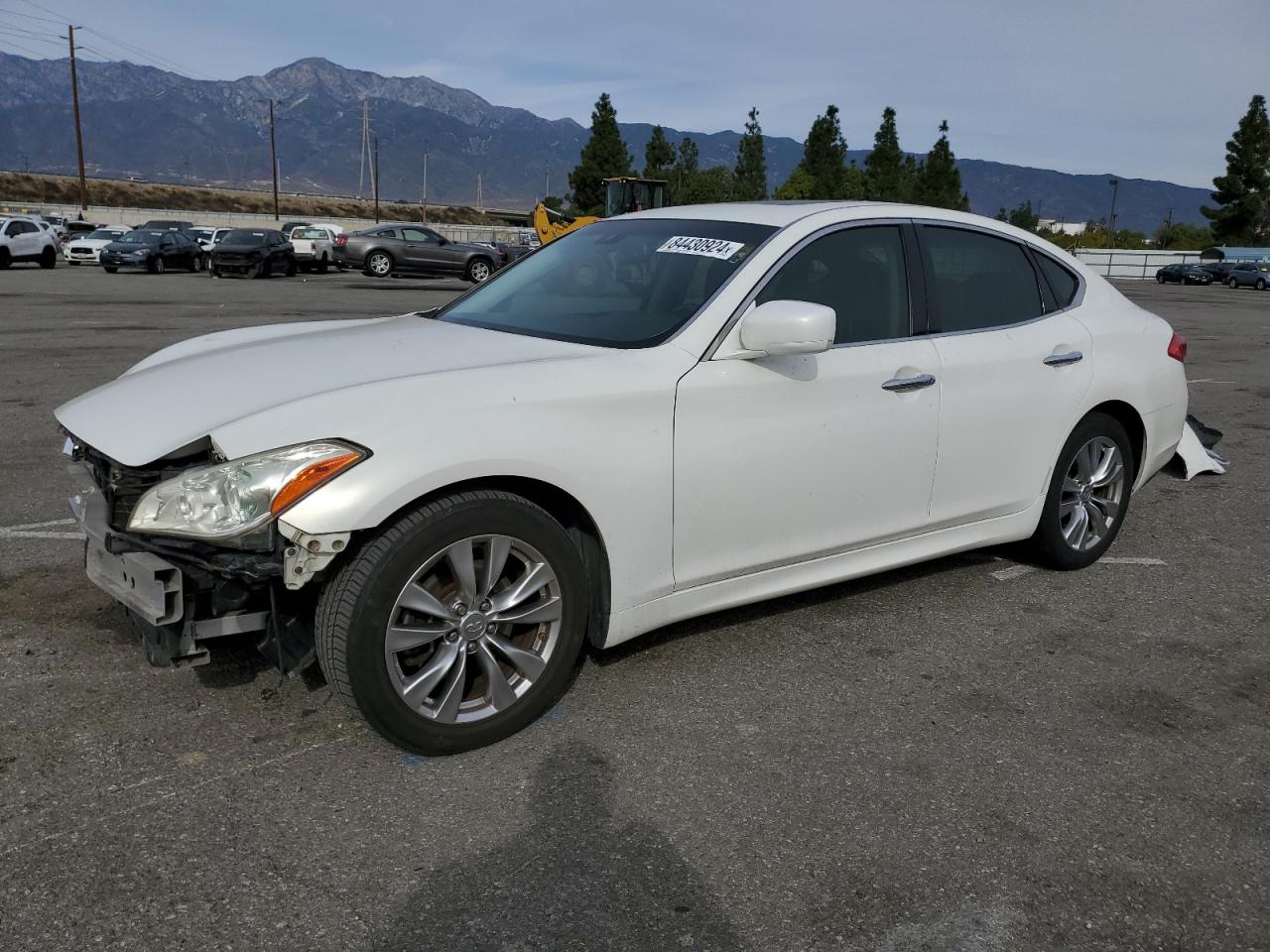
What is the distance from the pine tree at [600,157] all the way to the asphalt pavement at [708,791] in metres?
65.4

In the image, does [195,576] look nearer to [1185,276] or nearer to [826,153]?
[1185,276]

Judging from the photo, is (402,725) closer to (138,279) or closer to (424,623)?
(424,623)

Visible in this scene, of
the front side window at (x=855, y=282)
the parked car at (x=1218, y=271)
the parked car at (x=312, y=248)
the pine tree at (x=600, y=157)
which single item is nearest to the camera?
the front side window at (x=855, y=282)

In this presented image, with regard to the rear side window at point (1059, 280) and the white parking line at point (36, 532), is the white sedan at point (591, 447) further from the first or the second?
the white parking line at point (36, 532)

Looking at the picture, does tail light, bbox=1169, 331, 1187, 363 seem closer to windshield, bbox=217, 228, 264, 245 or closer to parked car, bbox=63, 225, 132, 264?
windshield, bbox=217, 228, 264, 245

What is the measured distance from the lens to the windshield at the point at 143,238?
31.3 meters

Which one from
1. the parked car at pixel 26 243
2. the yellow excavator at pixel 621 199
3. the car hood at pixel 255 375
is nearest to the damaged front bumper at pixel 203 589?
the car hood at pixel 255 375

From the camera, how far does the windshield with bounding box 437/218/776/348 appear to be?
3648 millimetres

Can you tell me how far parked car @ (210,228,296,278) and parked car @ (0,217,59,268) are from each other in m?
5.63

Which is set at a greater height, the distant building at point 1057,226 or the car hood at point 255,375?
the distant building at point 1057,226

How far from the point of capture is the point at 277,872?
250 cm

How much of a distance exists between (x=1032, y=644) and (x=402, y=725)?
7.98 feet

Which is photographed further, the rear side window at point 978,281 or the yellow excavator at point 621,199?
the yellow excavator at point 621,199

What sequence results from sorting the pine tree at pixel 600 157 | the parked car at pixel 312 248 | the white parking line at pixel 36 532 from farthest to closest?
the pine tree at pixel 600 157
the parked car at pixel 312 248
the white parking line at pixel 36 532
